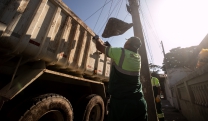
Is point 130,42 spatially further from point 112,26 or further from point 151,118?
point 151,118

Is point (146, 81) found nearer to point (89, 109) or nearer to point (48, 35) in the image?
point (89, 109)

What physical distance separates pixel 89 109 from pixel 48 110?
1271mm

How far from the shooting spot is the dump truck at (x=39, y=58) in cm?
170

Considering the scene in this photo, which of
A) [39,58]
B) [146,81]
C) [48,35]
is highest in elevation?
[48,35]

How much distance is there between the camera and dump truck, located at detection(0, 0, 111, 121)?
170cm

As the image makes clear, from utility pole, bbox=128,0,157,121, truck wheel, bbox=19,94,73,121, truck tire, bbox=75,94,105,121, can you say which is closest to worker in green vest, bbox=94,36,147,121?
truck wheel, bbox=19,94,73,121

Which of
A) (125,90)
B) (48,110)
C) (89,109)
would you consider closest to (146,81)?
(89,109)

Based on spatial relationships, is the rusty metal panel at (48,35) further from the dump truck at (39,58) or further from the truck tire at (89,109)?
the truck tire at (89,109)

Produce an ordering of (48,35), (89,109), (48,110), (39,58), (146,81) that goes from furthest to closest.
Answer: (146,81), (89,109), (48,35), (39,58), (48,110)

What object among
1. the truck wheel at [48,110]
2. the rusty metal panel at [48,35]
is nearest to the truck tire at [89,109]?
the truck wheel at [48,110]

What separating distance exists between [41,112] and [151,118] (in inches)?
137

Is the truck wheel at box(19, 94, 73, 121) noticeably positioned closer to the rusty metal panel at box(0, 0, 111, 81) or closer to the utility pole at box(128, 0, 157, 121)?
the rusty metal panel at box(0, 0, 111, 81)

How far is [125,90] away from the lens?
200 centimetres

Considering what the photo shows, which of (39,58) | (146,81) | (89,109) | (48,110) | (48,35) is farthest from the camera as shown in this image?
(146,81)
